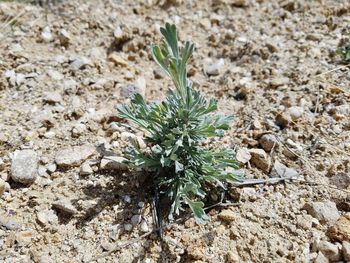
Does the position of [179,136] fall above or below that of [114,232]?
above

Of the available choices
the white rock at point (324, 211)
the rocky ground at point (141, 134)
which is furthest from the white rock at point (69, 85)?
the white rock at point (324, 211)

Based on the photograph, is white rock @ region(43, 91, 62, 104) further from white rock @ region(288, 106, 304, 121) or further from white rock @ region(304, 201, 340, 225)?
white rock @ region(304, 201, 340, 225)

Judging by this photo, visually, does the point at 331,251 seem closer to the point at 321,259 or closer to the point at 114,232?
the point at 321,259

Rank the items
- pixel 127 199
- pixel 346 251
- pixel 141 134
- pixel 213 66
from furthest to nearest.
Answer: pixel 213 66 → pixel 141 134 → pixel 127 199 → pixel 346 251

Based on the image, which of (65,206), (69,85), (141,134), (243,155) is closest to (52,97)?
(69,85)

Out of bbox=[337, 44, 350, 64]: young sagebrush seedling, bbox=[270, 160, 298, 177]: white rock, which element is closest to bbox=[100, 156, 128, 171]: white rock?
→ bbox=[270, 160, 298, 177]: white rock

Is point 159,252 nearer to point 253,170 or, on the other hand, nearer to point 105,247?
point 105,247

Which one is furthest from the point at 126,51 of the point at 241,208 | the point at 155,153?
the point at 241,208
